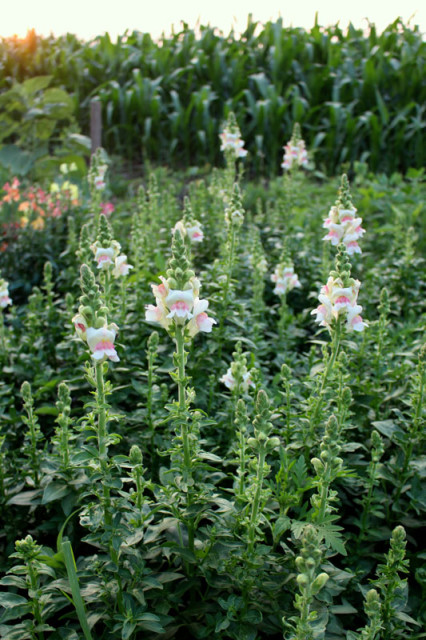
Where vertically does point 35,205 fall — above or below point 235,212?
below

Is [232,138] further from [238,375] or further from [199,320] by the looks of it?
[199,320]

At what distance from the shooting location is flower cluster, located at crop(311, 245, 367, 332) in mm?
2211

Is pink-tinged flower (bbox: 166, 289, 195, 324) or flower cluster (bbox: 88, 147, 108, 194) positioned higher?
pink-tinged flower (bbox: 166, 289, 195, 324)

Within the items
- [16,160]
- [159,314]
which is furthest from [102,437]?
[16,160]

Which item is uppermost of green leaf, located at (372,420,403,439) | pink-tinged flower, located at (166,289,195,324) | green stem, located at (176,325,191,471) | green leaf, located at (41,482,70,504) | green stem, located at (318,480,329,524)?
pink-tinged flower, located at (166,289,195,324)

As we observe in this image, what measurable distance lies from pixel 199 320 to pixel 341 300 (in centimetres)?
64

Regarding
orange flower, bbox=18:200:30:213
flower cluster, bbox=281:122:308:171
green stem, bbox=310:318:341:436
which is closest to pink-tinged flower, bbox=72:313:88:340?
green stem, bbox=310:318:341:436

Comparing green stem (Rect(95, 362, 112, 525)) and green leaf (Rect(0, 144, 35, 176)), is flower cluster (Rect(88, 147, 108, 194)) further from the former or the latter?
green leaf (Rect(0, 144, 35, 176))

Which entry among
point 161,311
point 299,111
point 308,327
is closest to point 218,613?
point 161,311

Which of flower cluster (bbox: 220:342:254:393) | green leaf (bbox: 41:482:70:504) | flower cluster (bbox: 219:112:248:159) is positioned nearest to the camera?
green leaf (bbox: 41:482:70:504)

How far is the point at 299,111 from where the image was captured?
369 inches

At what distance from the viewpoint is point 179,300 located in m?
1.80

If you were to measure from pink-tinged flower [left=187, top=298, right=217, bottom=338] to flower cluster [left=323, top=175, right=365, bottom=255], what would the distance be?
1.21 meters

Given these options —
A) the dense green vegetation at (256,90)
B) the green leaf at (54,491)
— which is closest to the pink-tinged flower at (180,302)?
the green leaf at (54,491)
